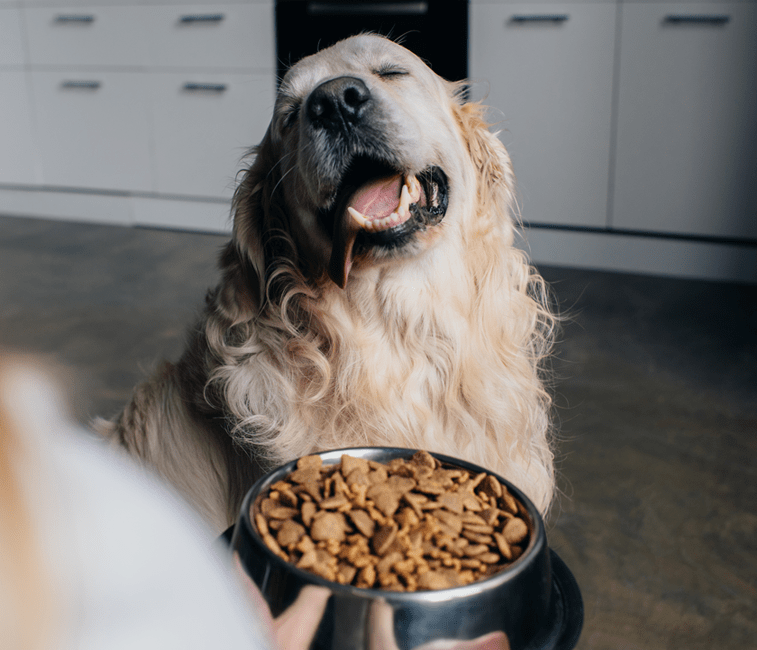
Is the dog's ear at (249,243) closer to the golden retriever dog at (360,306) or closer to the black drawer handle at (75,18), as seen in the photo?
the golden retriever dog at (360,306)

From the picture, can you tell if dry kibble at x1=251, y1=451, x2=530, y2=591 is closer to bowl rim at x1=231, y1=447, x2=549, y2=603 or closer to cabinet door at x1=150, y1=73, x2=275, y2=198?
bowl rim at x1=231, y1=447, x2=549, y2=603

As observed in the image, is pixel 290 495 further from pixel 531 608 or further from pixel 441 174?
pixel 441 174

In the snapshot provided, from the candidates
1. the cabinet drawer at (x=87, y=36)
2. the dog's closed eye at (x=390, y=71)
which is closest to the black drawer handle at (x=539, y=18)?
the cabinet drawer at (x=87, y=36)

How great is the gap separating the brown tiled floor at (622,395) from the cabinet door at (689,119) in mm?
351

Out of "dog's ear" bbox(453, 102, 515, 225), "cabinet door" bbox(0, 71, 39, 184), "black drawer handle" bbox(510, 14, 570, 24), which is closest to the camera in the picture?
"dog's ear" bbox(453, 102, 515, 225)

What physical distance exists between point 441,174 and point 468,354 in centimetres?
31

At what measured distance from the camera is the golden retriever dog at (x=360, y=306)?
1.16 meters

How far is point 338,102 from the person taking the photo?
1.13 meters

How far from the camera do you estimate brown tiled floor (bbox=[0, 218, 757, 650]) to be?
4.91 feet

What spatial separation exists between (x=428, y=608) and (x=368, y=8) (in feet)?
11.2

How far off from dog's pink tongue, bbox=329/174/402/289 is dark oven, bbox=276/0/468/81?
92.1 inches

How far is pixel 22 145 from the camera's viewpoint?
184 inches

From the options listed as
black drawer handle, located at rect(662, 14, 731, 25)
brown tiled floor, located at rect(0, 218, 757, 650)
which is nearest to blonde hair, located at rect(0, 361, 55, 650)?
brown tiled floor, located at rect(0, 218, 757, 650)

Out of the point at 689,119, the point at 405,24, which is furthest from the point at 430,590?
the point at 405,24
